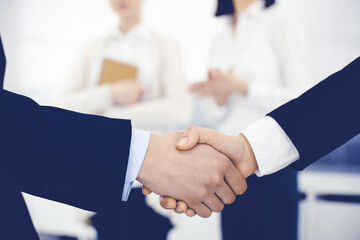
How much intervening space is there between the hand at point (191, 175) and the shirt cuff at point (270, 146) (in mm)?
77

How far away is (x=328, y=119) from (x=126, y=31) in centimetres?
90

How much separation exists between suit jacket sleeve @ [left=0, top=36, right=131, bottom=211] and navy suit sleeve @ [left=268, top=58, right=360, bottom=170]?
41 cm

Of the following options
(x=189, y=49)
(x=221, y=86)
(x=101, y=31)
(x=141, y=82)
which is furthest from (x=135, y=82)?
(x=101, y=31)

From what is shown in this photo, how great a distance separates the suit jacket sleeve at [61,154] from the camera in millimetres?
617

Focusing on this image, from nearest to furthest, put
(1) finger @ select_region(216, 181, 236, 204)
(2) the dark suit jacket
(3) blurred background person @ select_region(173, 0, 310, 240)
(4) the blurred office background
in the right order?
1. (2) the dark suit jacket
2. (1) finger @ select_region(216, 181, 236, 204)
3. (3) blurred background person @ select_region(173, 0, 310, 240)
4. (4) the blurred office background

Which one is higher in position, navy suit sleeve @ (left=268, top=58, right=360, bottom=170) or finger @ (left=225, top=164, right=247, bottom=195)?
navy suit sleeve @ (left=268, top=58, right=360, bottom=170)

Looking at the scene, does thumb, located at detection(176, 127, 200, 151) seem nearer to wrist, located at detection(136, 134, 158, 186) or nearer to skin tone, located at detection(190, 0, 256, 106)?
wrist, located at detection(136, 134, 158, 186)

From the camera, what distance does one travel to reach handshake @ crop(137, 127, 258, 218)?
0.80 metres

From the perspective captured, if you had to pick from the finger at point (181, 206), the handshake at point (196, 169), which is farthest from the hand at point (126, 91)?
the finger at point (181, 206)

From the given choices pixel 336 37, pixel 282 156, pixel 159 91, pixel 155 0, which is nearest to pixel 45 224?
pixel 159 91

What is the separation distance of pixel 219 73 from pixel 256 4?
0.30 meters

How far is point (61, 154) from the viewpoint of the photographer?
65cm

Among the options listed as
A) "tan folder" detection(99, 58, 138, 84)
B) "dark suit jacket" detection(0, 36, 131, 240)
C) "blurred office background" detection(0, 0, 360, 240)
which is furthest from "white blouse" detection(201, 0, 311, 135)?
"blurred office background" detection(0, 0, 360, 240)

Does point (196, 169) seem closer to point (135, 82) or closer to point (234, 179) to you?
point (234, 179)
